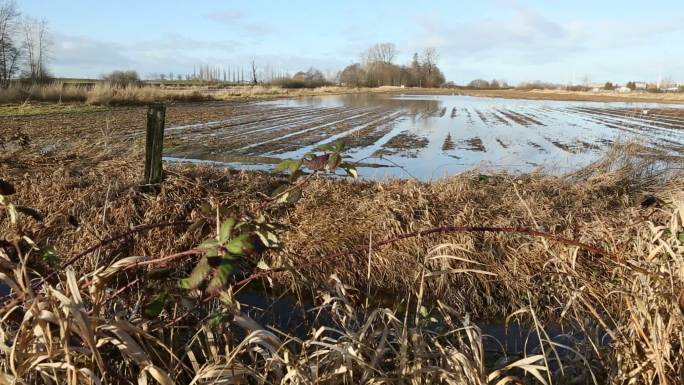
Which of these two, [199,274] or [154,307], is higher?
[199,274]

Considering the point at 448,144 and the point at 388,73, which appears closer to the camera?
the point at 448,144

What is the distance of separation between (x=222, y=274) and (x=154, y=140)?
14.6 ft

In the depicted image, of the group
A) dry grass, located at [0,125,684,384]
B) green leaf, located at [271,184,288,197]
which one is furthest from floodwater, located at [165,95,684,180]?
A: green leaf, located at [271,184,288,197]

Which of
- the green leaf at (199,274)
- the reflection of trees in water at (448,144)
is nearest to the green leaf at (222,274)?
the green leaf at (199,274)

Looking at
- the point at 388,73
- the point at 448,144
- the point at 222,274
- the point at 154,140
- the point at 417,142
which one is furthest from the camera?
→ the point at 388,73

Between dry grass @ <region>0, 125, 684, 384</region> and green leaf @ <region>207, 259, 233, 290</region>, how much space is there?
46 cm

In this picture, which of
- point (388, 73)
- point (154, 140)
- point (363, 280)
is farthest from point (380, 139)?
point (388, 73)

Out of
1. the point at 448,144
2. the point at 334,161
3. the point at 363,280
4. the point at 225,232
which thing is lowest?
the point at 363,280

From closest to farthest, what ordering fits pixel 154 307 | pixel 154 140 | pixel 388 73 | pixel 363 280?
pixel 154 307, pixel 363 280, pixel 154 140, pixel 388 73

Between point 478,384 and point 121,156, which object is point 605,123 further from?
point 478,384

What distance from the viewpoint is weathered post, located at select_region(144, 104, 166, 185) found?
211 inches

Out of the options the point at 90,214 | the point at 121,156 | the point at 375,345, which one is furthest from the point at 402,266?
the point at 121,156

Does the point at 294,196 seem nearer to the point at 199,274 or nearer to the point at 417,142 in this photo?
the point at 199,274

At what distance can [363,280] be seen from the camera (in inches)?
190
